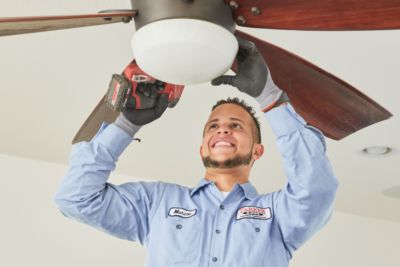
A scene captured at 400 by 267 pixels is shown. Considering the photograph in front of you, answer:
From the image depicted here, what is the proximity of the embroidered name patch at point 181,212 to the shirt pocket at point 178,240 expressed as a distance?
1cm

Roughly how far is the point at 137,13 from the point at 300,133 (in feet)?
1.40

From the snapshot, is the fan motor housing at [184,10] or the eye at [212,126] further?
the eye at [212,126]

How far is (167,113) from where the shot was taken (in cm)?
243

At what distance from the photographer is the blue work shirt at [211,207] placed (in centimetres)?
132

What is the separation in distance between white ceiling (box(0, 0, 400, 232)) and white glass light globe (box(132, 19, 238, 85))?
70 centimetres

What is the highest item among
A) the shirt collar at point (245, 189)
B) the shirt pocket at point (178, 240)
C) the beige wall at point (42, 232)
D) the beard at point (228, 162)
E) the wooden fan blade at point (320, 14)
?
the wooden fan blade at point (320, 14)

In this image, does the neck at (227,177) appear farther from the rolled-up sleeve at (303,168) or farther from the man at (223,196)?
the rolled-up sleeve at (303,168)

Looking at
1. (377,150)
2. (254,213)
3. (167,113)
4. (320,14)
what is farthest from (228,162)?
(377,150)

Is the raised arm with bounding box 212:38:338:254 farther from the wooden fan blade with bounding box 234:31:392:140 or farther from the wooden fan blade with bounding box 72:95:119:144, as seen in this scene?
the wooden fan blade with bounding box 72:95:119:144

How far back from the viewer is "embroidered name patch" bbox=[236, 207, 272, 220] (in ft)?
4.74

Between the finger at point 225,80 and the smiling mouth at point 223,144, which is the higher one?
the finger at point 225,80

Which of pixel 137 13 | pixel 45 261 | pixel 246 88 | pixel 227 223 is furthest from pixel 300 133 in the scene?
pixel 45 261

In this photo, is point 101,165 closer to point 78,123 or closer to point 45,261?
point 78,123

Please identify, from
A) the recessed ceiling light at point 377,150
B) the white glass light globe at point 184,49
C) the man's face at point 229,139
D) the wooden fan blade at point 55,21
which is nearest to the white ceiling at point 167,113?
the recessed ceiling light at point 377,150
